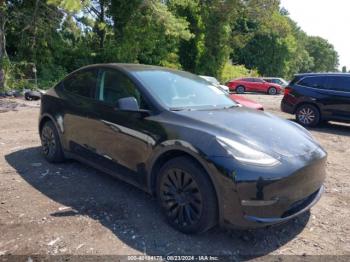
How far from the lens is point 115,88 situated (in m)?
4.57

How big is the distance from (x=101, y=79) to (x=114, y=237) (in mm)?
2140

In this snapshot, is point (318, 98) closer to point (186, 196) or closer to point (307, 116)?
point (307, 116)

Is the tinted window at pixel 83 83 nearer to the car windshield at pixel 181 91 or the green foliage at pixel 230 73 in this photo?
the car windshield at pixel 181 91

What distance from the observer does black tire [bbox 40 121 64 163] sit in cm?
553

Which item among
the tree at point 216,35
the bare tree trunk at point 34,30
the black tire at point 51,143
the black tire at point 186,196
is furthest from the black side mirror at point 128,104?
the tree at point 216,35

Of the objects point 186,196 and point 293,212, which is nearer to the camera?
point 293,212

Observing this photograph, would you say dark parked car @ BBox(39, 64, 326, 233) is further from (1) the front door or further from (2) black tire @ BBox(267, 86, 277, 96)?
(2) black tire @ BBox(267, 86, 277, 96)

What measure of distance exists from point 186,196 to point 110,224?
907mm

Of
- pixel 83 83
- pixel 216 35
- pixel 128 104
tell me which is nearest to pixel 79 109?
pixel 83 83

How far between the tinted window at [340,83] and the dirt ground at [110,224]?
532 cm

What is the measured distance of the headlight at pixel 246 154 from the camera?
10.8 ft

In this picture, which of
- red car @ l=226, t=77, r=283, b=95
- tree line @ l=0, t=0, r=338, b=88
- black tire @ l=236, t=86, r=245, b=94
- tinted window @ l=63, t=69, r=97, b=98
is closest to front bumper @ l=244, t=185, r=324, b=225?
tinted window @ l=63, t=69, r=97, b=98

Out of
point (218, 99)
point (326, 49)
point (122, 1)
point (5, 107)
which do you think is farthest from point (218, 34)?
point (326, 49)

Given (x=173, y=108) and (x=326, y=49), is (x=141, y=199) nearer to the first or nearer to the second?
(x=173, y=108)
